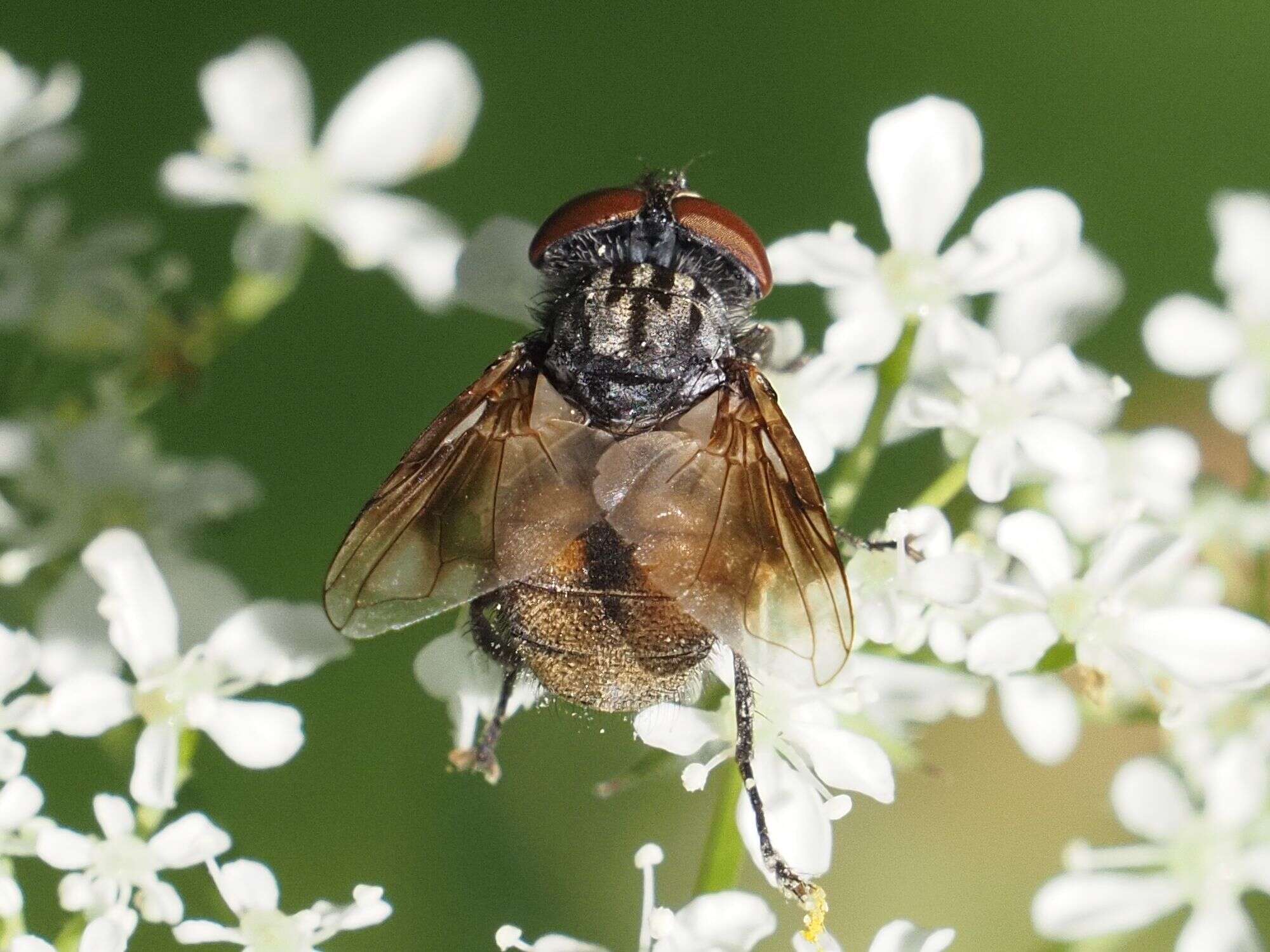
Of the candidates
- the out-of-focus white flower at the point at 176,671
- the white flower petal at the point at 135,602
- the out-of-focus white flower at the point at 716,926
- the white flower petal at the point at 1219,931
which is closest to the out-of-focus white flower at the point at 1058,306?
the white flower petal at the point at 1219,931

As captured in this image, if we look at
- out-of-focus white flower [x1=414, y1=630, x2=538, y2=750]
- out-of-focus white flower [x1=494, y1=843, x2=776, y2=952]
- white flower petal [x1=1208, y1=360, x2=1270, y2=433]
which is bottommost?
out-of-focus white flower [x1=494, y1=843, x2=776, y2=952]

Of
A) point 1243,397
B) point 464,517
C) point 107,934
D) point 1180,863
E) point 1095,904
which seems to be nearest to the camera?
point 464,517

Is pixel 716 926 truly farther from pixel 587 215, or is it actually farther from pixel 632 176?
pixel 632 176

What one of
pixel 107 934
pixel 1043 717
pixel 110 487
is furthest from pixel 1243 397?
pixel 107 934

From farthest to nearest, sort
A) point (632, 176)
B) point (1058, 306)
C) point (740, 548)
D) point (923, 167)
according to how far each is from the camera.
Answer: point (632, 176)
point (1058, 306)
point (923, 167)
point (740, 548)

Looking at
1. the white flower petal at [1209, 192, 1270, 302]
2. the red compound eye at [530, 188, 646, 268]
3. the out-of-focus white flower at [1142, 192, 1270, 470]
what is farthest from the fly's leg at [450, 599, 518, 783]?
the white flower petal at [1209, 192, 1270, 302]

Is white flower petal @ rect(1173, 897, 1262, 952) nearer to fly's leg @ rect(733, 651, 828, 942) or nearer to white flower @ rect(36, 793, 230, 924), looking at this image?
fly's leg @ rect(733, 651, 828, 942)
